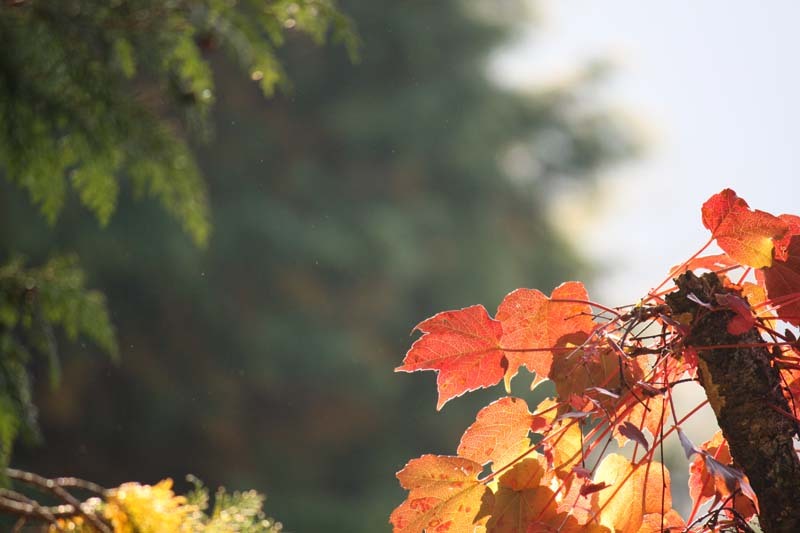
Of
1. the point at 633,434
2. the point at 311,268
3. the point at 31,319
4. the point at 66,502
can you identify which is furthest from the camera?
the point at 311,268

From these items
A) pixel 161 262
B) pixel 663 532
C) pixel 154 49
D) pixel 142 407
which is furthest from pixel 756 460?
pixel 142 407

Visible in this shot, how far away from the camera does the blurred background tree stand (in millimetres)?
6008

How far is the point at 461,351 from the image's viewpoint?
0.43 metres

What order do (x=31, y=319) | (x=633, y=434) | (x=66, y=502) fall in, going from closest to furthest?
(x=633, y=434) → (x=66, y=502) → (x=31, y=319)

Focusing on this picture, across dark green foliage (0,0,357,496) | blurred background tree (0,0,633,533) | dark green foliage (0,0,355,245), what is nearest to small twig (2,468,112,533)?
dark green foliage (0,0,357,496)

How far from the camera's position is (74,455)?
631 cm

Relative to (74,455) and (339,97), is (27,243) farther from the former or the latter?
(339,97)

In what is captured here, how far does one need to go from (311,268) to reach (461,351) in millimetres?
5959

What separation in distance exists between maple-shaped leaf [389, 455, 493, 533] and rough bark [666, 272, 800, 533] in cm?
12

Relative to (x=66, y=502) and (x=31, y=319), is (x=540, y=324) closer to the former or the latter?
(x=66, y=502)

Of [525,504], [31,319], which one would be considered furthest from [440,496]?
[31,319]

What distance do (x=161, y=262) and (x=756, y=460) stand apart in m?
5.93

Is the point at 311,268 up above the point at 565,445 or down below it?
above

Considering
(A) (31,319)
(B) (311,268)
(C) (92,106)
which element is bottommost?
(A) (31,319)
